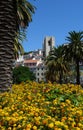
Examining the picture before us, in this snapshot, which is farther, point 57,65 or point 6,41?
point 57,65

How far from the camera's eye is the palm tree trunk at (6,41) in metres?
13.4

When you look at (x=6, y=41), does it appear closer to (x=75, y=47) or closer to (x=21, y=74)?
(x=75, y=47)

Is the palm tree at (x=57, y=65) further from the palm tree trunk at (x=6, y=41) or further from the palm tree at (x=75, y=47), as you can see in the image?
the palm tree trunk at (x=6, y=41)

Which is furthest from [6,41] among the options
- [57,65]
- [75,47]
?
[57,65]

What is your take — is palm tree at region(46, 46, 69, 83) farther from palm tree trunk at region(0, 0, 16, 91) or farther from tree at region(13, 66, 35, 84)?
palm tree trunk at region(0, 0, 16, 91)

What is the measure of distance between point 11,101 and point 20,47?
3523cm

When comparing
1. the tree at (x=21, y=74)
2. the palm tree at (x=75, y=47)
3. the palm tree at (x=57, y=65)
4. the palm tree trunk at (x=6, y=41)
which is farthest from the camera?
the tree at (x=21, y=74)

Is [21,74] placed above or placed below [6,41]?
below

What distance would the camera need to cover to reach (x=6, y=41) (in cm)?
1367

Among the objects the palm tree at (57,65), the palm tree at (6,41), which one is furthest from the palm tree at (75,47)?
the palm tree at (6,41)

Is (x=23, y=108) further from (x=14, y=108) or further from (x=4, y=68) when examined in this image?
(x=4, y=68)

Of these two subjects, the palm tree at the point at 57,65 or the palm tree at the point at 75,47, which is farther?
the palm tree at the point at 57,65

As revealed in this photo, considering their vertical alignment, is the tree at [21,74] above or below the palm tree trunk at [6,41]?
below

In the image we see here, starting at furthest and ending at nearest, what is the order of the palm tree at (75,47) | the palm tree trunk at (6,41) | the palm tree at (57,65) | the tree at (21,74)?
the tree at (21,74), the palm tree at (57,65), the palm tree at (75,47), the palm tree trunk at (6,41)
